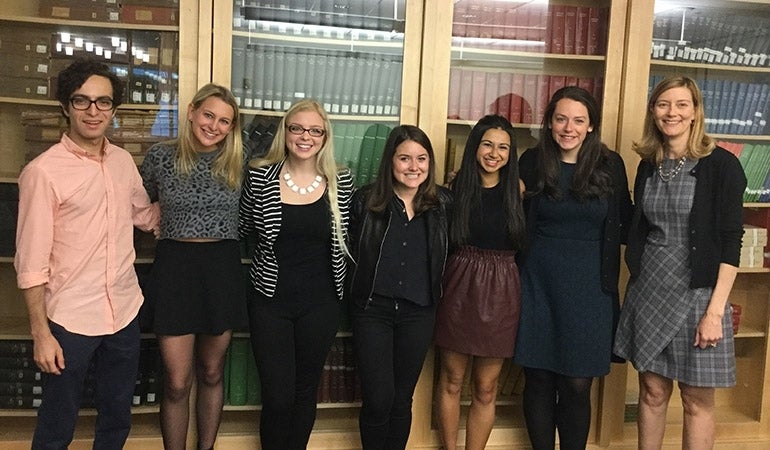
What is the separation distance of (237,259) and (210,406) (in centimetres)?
62

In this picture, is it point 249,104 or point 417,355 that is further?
point 249,104

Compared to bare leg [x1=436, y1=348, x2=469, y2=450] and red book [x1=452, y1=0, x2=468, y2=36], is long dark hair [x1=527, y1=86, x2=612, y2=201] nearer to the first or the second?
red book [x1=452, y1=0, x2=468, y2=36]

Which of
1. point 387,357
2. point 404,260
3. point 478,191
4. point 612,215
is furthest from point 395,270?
point 612,215

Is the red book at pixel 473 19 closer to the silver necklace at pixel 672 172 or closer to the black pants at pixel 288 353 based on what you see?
the silver necklace at pixel 672 172

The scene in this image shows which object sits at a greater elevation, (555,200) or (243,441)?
(555,200)

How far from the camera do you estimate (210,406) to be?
2779 millimetres

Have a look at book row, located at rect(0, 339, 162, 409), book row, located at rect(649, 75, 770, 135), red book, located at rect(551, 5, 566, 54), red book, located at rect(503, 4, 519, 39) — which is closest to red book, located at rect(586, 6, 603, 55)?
red book, located at rect(551, 5, 566, 54)

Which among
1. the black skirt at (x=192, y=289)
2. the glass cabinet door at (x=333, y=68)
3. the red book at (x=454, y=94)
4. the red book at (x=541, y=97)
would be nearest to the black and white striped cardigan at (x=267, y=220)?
the black skirt at (x=192, y=289)

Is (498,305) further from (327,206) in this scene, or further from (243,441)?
(243,441)

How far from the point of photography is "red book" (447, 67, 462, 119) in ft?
10.3

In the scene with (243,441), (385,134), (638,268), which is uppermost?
(385,134)

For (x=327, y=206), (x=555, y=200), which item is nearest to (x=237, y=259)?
(x=327, y=206)

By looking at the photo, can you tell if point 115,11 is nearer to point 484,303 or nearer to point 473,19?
point 473,19

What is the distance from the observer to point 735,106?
340cm
